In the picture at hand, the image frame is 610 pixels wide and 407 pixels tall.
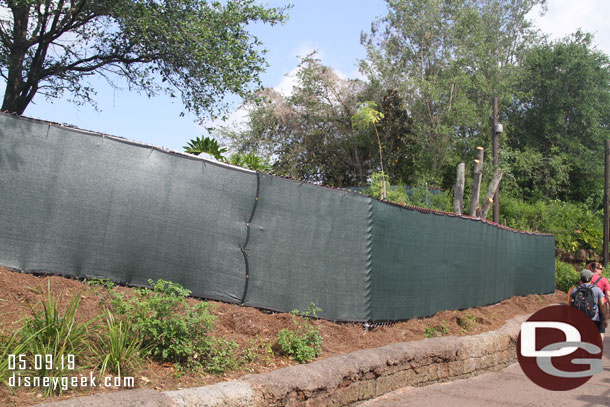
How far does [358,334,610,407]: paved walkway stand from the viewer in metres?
6.29

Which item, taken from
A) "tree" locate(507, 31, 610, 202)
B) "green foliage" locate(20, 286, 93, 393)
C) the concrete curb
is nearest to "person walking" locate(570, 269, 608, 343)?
the concrete curb

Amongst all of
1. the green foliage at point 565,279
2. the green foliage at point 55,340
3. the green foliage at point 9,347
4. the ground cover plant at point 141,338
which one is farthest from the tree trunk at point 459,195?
the green foliage at point 9,347

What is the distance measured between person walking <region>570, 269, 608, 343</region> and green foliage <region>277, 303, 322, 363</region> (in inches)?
190

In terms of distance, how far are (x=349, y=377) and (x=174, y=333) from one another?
192 centimetres

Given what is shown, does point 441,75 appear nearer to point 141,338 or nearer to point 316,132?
point 316,132

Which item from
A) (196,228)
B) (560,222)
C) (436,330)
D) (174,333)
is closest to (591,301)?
(436,330)

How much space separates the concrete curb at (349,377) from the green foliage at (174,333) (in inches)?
21.3

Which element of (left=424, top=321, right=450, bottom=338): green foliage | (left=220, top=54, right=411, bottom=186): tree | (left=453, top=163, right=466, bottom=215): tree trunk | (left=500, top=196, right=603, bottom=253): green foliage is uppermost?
(left=220, top=54, right=411, bottom=186): tree

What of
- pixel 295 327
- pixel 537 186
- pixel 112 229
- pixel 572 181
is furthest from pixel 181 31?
pixel 572 181

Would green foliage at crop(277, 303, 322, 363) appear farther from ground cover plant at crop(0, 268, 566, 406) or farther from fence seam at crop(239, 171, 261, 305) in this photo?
fence seam at crop(239, 171, 261, 305)

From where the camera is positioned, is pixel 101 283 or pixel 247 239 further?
pixel 247 239

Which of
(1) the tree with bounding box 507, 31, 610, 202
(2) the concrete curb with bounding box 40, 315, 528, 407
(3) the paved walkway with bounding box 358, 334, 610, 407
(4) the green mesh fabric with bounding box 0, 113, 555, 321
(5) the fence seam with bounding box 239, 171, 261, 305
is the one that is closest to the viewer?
(2) the concrete curb with bounding box 40, 315, 528, 407

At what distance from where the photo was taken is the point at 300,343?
591 centimetres

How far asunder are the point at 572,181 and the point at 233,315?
91.2ft
